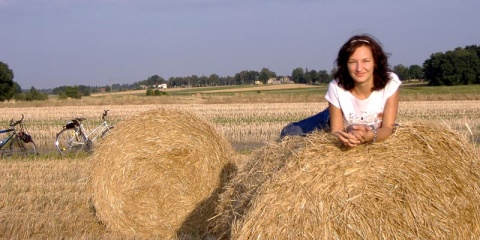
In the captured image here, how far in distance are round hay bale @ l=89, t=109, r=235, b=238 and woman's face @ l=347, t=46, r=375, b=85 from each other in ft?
9.74

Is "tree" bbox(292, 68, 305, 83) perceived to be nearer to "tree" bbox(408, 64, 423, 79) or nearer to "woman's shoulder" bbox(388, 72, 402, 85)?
"tree" bbox(408, 64, 423, 79)

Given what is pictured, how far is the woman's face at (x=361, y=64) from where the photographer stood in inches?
180

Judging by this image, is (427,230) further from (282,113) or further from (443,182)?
(282,113)

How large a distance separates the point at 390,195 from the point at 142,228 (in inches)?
139

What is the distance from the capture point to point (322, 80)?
259 ft

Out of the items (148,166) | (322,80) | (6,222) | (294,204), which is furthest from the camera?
(322,80)

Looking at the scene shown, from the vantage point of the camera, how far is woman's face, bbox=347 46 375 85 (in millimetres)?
4566

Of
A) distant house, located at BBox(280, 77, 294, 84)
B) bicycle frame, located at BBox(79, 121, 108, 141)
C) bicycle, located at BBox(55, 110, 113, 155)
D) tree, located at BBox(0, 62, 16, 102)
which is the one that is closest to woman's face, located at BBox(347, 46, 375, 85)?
bicycle, located at BBox(55, 110, 113, 155)

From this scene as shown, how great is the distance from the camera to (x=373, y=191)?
4371 mm

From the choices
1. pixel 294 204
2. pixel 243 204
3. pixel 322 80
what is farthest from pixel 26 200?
pixel 322 80

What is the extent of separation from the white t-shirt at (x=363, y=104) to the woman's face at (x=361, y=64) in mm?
160

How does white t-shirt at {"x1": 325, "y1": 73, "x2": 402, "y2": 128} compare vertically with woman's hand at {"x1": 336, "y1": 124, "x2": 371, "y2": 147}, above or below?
above

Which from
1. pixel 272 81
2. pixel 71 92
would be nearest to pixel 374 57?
pixel 71 92

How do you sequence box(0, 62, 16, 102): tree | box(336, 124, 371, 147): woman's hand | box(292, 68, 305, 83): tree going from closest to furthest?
box(336, 124, 371, 147): woman's hand
box(0, 62, 16, 102): tree
box(292, 68, 305, 83): tree
